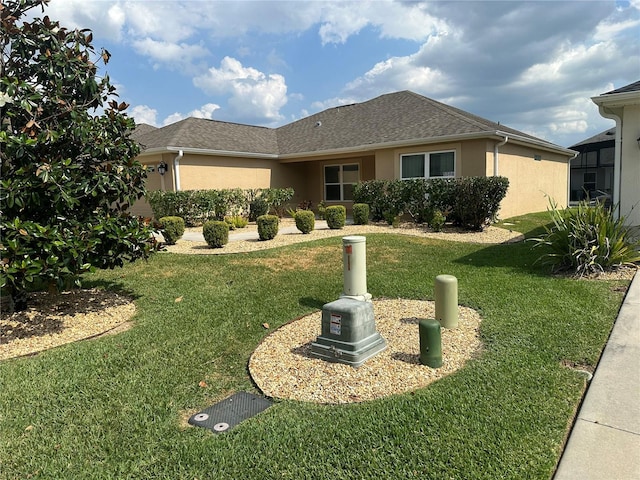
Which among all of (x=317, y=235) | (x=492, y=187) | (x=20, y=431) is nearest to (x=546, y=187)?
(x=492, y=187)

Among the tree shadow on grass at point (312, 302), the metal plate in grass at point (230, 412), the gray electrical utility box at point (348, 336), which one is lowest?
the metal plate in grass at point (230, 412)

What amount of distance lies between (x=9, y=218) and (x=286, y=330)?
129 inches

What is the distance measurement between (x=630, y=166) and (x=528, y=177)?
893 cm

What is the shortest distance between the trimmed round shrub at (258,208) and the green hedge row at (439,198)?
3.41 meters

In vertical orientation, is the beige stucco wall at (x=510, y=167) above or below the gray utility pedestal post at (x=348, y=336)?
above

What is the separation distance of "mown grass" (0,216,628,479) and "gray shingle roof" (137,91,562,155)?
10193mm

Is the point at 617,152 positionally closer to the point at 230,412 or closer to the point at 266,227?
the point at 266,227

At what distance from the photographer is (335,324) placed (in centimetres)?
416

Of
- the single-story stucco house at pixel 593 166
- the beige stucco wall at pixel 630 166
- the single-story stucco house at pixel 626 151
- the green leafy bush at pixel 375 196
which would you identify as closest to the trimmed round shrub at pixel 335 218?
the green leafy bush at pixel 375 196

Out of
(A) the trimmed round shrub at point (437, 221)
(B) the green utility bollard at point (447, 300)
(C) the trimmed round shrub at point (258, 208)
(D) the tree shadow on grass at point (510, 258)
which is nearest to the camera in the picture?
(B) the green utility bollard at point (447, 300)

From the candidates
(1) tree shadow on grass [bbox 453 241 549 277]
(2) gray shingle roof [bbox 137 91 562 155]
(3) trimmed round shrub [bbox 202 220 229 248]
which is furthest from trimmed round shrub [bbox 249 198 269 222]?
(1) tree shadow on grass [bbox 453 241 549 277]

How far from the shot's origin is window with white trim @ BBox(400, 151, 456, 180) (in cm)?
1458

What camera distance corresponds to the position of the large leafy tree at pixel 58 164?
4527 millimetres

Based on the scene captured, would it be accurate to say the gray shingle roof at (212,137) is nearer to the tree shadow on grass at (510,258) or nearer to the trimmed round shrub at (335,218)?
the trimmed round shrub at (335,218)
